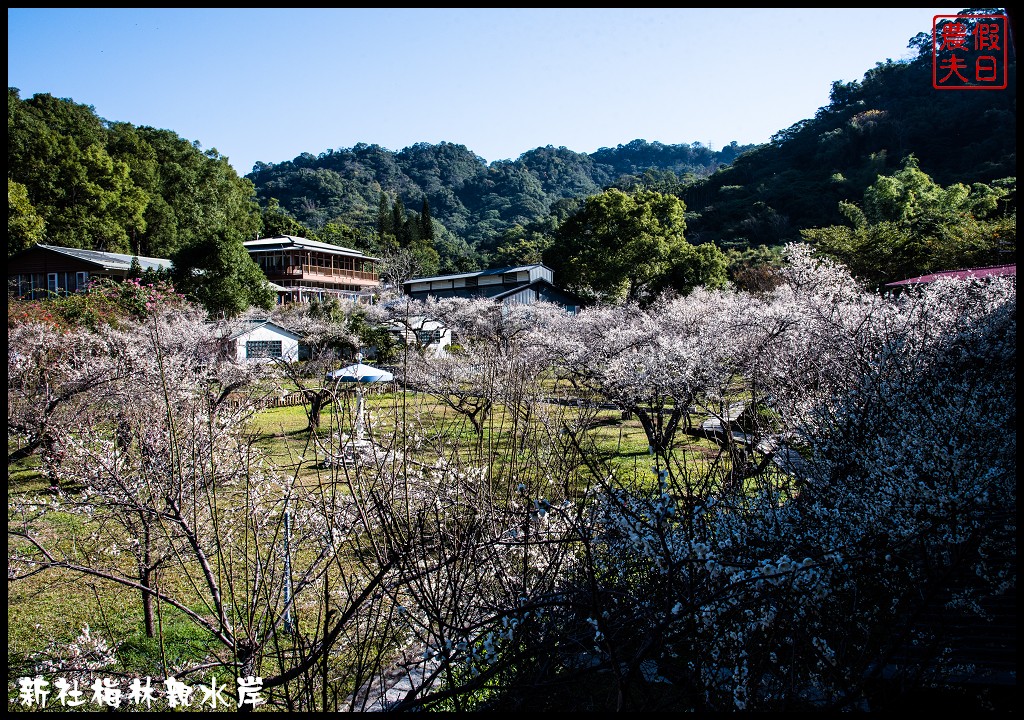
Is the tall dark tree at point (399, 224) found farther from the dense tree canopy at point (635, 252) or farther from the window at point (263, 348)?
the window at point (263, 348)

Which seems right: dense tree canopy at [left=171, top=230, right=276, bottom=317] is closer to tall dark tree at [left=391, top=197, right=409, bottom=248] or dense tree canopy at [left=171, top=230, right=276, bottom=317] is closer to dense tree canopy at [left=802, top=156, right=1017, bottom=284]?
dense tree canopy at [left=802, top=156, right=1017, bottom=284]

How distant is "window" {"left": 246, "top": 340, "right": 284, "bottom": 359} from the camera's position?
75.6ft

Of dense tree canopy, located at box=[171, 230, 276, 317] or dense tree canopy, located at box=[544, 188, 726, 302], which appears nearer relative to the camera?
dense tree canopy, located at box=[171, 230, 276, 317]

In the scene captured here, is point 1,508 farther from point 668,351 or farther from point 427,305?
point 427,305

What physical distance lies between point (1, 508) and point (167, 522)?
4768 mm

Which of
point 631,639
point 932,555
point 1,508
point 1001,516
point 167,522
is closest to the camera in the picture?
point 1,508

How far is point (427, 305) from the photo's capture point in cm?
3650

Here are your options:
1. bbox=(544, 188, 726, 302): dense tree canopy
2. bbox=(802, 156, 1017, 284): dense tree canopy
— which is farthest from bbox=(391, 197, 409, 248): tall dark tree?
bbox=(802, 156, 1017, 284): dense tree canopy

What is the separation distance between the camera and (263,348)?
23875 mm

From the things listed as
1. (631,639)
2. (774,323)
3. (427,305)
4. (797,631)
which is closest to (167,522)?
(631,639)

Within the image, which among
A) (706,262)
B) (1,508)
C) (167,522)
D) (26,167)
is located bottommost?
(167,522)

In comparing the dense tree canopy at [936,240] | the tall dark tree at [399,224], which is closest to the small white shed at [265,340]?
the dense tree canopy at [936,240]

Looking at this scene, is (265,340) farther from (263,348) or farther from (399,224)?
(399,224)

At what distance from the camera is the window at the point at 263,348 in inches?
907
